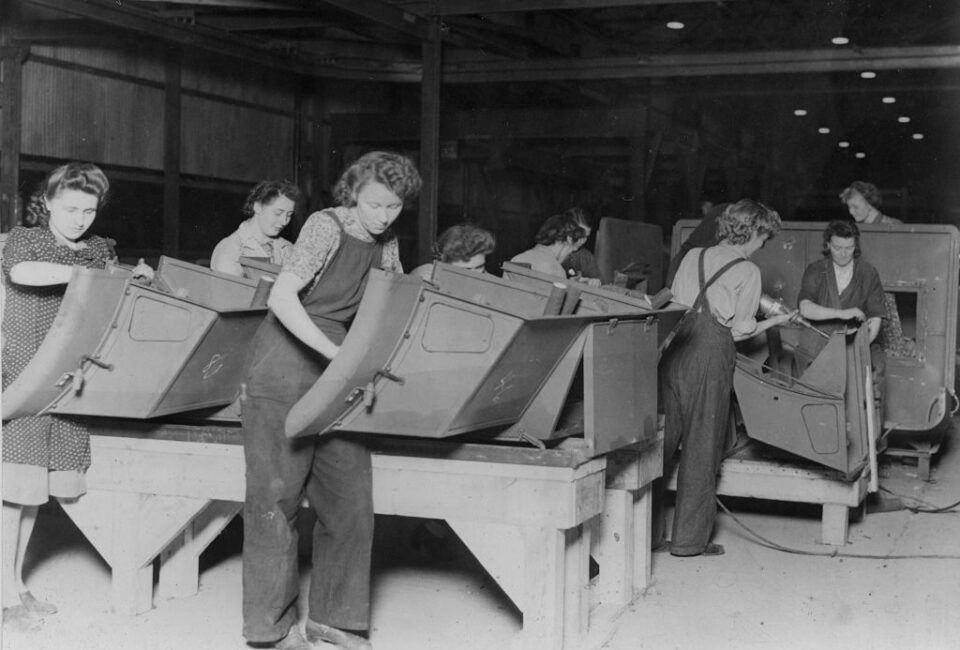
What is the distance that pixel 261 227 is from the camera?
4.73 meters

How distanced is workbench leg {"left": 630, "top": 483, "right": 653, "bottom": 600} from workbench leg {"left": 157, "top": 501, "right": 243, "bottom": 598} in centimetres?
151

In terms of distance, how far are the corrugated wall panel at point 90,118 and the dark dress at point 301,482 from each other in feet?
23.1

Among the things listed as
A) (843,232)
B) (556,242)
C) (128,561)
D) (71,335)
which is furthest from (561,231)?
(71,335)

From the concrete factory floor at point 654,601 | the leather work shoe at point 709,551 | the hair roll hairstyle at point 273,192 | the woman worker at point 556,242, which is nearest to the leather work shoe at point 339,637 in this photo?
the concrete factory floor at point 654,601

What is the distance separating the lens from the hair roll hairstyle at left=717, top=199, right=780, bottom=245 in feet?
15.2

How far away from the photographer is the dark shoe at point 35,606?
363 centimetres

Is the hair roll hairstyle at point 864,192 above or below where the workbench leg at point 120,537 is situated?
above

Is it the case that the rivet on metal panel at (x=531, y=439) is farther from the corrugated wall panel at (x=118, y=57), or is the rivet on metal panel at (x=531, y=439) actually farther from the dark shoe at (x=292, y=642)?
the corrugated wall panel at (x=118, y=57)

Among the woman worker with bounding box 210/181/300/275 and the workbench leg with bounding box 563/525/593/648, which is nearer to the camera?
the workbench leg with bounding box 563/525/593/648

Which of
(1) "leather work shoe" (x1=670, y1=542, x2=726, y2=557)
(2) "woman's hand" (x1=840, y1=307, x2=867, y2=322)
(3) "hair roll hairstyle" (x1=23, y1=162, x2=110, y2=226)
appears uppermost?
(3) "hair roll hairstyle" (x1=23, y1=162, x2=110, y2=226)

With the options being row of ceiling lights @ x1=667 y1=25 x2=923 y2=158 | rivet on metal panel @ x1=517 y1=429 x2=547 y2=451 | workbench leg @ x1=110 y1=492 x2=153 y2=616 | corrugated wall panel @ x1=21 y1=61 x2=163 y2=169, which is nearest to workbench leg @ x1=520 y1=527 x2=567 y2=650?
rivet on metal panel @ x1=517 y1=429 x2=547 y2=451

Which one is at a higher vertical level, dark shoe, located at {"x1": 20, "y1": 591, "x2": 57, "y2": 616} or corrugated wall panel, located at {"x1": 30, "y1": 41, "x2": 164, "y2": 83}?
corrugated wall panel, located at {"x1": 30, "y1": 41, "x2": 164, "y2": 83}

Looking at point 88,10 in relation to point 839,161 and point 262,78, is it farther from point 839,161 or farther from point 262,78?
point 839,161

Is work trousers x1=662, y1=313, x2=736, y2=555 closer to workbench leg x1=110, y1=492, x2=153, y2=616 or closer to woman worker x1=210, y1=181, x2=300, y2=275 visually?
woman worker x1=210, y1=181, x2=300, y2=275
